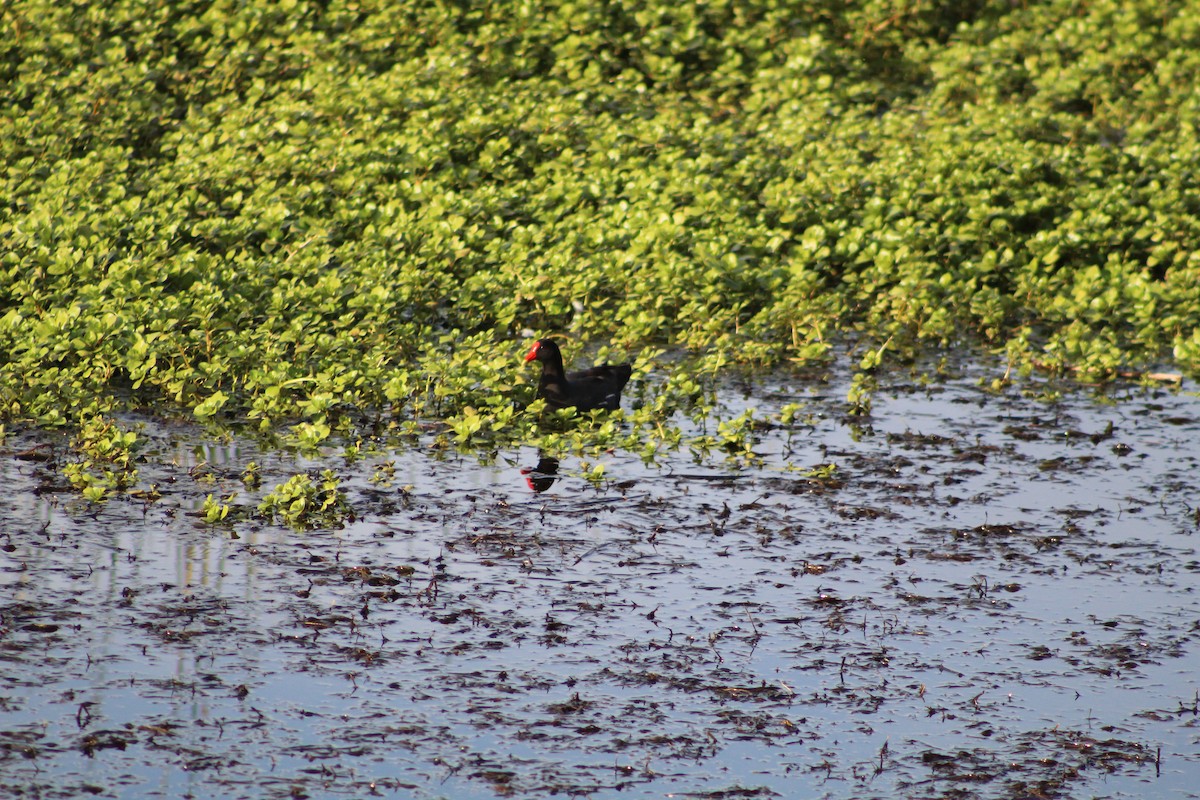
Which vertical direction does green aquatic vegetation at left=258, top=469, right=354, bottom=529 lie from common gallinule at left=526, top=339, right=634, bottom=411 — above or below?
below

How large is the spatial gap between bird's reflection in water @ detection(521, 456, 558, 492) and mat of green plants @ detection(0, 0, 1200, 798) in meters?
0.07

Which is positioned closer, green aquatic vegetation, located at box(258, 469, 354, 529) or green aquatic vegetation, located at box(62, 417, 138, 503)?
green aquatic vegetation, located at box(258, 469, 354, 529)

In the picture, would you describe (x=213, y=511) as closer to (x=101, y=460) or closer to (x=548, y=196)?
(x=101, y=460)

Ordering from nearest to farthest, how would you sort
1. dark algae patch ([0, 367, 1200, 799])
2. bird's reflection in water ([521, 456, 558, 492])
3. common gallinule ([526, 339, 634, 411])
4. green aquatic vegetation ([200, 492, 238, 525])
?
dark algae patch ([0, 367, 1200, 799]) < green aquatic vegetation ([200, 492, 238, 525]) < bird's reflection in water ([521, 456, 558, 492]) < common gallinule ([526, 339, 634, 411])

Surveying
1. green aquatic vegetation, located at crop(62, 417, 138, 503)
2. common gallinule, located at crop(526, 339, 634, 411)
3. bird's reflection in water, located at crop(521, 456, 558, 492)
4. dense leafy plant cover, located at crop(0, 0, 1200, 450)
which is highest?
dense leafy plant cover, located at crop(0, 0, 1200, 450)

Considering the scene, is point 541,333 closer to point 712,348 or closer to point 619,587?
point 712,348

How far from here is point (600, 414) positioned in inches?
403

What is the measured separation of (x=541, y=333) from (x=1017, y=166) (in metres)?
4.85

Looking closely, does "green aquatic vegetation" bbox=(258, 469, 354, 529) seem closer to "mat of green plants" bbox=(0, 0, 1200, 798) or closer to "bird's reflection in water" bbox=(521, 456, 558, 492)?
"mat of green plants" bbox=(0, 0, 1200, 798)

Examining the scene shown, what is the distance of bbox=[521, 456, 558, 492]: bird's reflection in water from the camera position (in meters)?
9.15

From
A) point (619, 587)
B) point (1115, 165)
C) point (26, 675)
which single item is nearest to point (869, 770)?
point (619, 587)

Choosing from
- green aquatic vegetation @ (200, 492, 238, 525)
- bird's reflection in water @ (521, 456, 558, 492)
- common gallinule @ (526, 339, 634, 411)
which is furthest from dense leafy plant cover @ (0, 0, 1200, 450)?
green aquatic vegetation @ (200, 492, 238, 525)

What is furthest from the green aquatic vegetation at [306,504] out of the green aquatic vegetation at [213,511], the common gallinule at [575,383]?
the common gallinule at [575,383]

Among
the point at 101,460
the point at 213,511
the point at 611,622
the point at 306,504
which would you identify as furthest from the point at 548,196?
the point at 611,622
